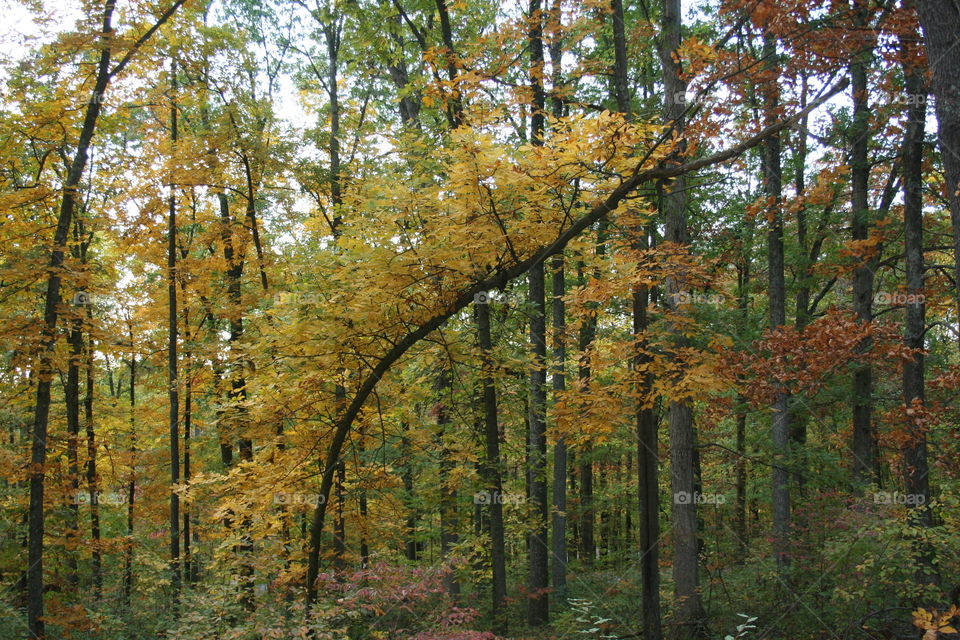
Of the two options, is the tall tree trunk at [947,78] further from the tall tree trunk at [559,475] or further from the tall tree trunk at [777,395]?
the tall tree trunk at [559,475]

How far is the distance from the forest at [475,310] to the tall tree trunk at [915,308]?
0.18 ft

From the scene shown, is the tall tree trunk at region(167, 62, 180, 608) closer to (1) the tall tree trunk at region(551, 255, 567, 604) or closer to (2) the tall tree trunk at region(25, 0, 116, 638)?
(2) the tall tree trunk at region(25, 0, 116, 638)

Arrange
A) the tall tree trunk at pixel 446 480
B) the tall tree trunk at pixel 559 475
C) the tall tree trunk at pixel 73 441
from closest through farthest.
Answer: the tall tree trunk at pixel 446 480, the tall tree trunk at pixel 73 441, the tall tree trunk at pixel 559 475

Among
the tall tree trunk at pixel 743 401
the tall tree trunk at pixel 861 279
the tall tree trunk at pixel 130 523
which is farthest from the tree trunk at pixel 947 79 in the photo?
the tall tree trunk at pixel 130 523

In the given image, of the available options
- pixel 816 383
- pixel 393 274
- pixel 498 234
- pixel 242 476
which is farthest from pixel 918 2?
pixel 242 476

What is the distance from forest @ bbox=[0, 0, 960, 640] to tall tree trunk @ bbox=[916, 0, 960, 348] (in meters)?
0.02

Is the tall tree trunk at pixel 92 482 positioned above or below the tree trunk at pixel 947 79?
below

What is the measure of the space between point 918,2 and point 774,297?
8.18m

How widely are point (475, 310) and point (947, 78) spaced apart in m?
6.31

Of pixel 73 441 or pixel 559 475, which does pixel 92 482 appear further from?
pixel 559 475

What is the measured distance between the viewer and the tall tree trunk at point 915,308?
25.4 ft

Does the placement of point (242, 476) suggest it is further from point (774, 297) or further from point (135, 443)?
point (774, 297)

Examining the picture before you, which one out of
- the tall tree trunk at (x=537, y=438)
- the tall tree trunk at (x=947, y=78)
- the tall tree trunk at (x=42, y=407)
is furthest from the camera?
the tall tree trunk at (x=537, y=438)

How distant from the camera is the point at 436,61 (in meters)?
8.66
